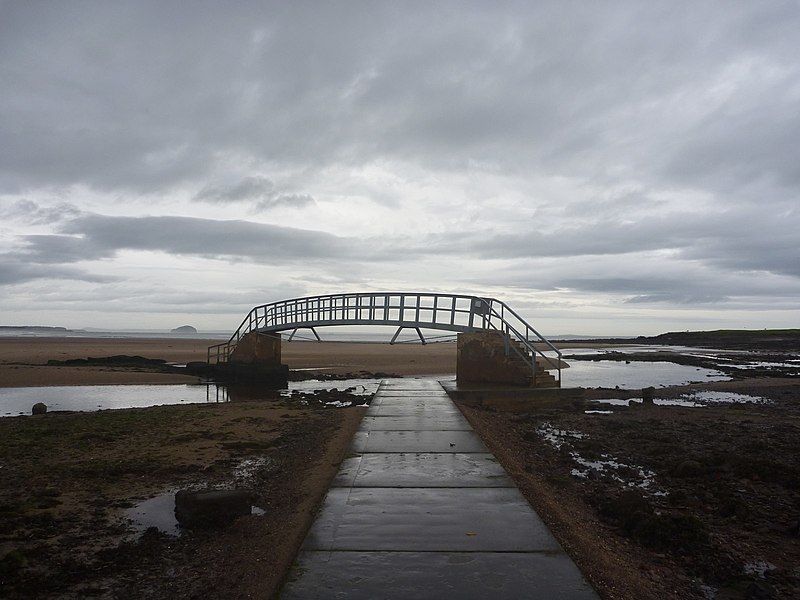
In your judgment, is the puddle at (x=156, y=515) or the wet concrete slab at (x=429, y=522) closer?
the wet concrete slab at (x=429, y=522)

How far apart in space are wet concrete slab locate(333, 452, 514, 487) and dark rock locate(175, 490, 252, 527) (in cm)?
88

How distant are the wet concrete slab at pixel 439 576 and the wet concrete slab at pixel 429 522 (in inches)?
5.9

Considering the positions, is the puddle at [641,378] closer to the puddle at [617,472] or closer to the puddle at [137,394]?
the puddle at [137,394]

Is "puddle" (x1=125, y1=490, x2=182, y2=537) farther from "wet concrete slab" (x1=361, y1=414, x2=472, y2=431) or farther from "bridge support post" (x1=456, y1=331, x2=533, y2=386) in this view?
"bridge support post" (x1=456, y1=331, x2=533, y2=386)

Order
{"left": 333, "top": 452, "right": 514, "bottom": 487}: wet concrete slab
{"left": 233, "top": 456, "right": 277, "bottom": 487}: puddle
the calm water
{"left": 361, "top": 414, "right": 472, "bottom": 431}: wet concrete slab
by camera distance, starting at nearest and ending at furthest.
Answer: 1. {"left": 333, "top": 452, "right": 514, "bottom": 487}: wet concrete slab
2. {"left": 233, "top": 456, "right": 277, "bottom": 487}: puddle
3. {"left": 361, "top": 414, "right": 472, "bottom": 431}: wet concrete slab
4. the calm water

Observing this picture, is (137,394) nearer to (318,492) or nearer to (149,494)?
(149,494)

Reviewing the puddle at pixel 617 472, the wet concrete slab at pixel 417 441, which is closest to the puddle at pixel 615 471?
the puddle at pixel 617 472

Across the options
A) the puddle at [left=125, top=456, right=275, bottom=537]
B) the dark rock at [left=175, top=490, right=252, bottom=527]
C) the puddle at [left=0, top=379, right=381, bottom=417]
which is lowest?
the puddle at [left=0, top=379, right=381, bottom=417]

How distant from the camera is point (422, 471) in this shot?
6137 millimetres

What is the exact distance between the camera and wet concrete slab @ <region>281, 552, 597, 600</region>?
3275mm

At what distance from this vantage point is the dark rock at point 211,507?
17.6 ft

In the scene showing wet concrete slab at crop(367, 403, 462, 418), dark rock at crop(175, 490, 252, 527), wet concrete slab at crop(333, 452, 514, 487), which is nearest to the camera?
dark rock at crop(175, 490, 252, 527)

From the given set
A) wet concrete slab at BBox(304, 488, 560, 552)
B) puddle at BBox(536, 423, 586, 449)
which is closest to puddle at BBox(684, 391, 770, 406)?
puddle at BBox(536, 423, 586, 449)

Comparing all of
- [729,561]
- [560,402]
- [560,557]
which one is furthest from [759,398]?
[560,557]
